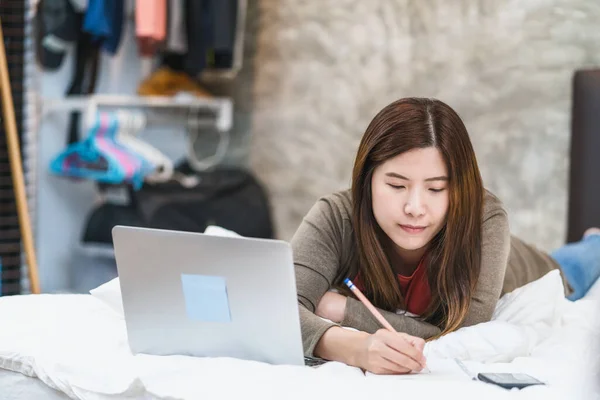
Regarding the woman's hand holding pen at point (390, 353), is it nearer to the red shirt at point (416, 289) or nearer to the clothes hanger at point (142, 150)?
the red shirt at point (416, 289)

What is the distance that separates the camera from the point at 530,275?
216cm

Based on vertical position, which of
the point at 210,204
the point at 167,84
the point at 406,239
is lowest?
the point at 210,204

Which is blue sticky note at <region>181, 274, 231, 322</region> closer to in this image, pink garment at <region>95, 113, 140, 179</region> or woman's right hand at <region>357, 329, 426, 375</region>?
woman's right hand at <region>357, 329, 426, 375</region>

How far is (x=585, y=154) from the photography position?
3.00 m

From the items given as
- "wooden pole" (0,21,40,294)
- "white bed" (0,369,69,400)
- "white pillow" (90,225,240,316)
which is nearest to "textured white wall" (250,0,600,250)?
"wooden pole" (0,21,40,294)

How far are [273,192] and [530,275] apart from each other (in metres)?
2.20

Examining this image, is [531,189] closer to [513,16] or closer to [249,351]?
[513,16]

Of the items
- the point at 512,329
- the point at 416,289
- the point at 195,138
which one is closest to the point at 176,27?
the point at 195,138

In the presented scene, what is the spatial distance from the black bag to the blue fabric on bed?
1726 mm

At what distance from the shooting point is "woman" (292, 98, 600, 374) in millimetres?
1518

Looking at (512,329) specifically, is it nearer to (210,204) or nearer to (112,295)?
(112,295)

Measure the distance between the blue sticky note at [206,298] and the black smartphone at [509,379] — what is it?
39 cm

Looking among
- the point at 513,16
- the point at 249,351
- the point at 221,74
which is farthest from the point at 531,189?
the point at 249,351

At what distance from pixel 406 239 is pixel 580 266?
1052 mm
